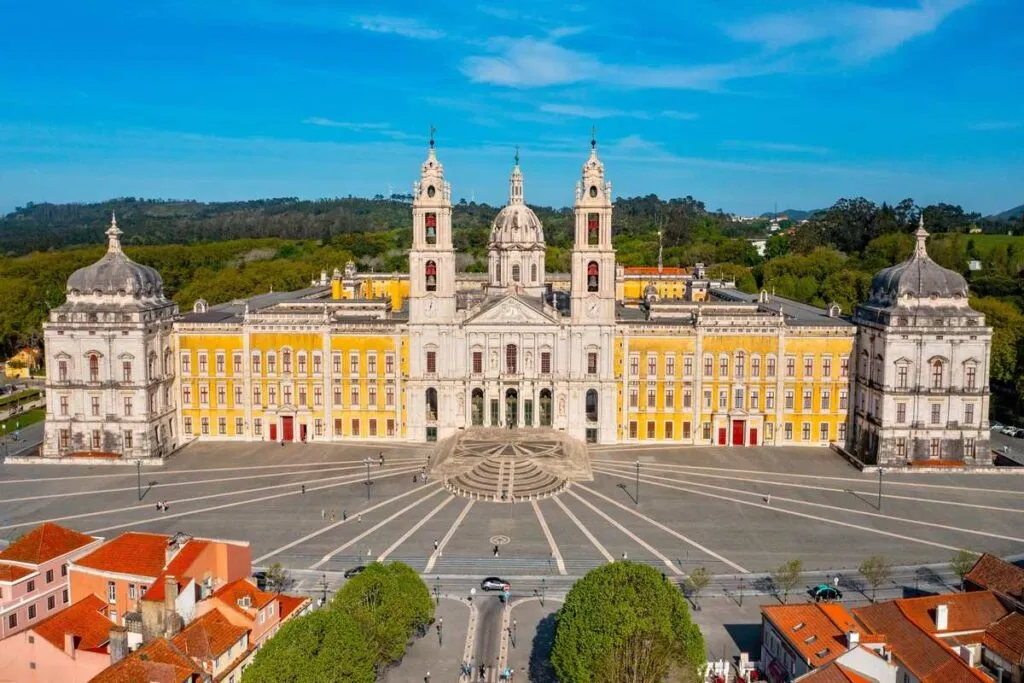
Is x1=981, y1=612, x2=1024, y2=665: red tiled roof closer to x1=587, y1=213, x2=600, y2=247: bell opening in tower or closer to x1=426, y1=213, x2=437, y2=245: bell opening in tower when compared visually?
x1=587, y1=213, x2=600, y2=247: bell opening in tower

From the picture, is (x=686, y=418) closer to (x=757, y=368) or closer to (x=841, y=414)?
(x=757, y=368)


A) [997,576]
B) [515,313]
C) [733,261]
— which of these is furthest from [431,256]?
[733,261]

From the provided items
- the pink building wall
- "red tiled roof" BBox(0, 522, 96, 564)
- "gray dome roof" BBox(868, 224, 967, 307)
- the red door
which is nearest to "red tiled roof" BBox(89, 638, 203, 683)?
the pink building wall

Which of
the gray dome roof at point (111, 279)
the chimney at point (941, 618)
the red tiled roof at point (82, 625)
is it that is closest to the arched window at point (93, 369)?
the gray dome roof at point (111, 279)

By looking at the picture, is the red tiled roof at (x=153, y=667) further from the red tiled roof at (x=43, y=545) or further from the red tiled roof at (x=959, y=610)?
the red tiled roof at (x=959, y=610)

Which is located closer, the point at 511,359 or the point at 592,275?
the point at 592,275

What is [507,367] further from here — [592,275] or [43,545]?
[43,545]
